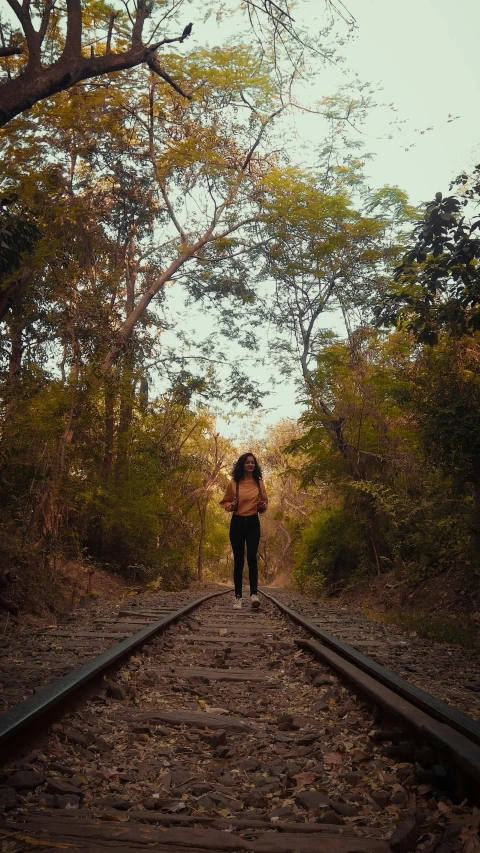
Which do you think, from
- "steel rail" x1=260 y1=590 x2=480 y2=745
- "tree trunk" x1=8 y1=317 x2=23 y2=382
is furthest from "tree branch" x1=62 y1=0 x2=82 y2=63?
"tree trunk" x1=8 y1=317 x2=23 y2=382

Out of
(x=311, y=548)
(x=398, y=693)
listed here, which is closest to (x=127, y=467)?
(x=311, y=548)

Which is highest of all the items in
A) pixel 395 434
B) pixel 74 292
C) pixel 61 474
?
pixel 74 292

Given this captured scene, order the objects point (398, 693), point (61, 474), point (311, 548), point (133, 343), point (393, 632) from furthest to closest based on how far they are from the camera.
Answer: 1. point (311, 548)
2. point (133, 343)
3. point (61, 474)
4. point (393, 632)
5. point (398, 693)

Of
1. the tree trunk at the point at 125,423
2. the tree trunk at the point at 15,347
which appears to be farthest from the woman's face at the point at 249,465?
the tree trunk at the point at 125,423

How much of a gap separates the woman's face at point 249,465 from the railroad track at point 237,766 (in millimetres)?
4313

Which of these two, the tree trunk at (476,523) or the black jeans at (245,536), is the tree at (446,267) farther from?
the black jeans at (245,536)

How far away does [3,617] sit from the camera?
22.2 feet

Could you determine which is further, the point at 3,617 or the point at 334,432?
the point at 334,432

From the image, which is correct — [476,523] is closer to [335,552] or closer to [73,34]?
[73,34]

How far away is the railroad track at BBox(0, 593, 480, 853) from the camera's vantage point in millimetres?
1997

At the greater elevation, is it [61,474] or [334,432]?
[334,432]

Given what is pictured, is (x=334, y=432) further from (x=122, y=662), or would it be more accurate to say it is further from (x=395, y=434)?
(x=122, y=662)

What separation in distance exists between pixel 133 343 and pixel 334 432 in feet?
18.7

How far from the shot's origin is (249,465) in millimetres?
8695
